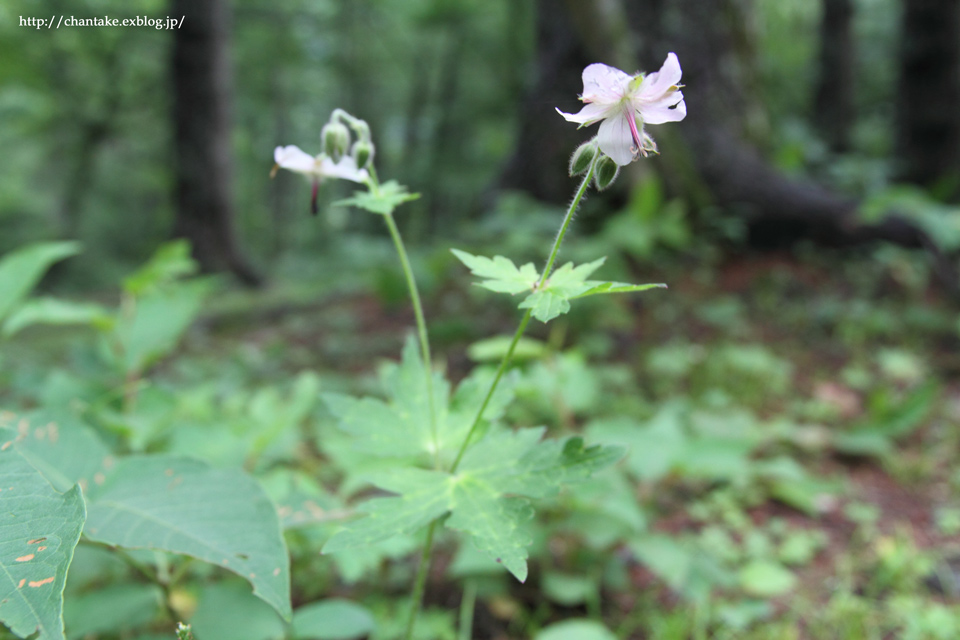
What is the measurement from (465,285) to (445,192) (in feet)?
38.3

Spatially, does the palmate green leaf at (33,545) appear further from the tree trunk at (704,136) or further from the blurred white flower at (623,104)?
the tree trunk at (704,136)

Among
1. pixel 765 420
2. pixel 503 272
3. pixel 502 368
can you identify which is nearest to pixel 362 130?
pixel 503 272

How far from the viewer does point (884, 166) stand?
15.9 ft

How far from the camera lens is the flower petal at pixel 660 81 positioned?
70 centimetres

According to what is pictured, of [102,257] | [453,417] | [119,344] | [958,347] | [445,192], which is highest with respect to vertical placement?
[453,417]

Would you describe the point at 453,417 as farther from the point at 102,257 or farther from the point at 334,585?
the point at 102,257

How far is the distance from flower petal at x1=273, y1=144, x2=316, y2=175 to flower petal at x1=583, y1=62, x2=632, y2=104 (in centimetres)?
52

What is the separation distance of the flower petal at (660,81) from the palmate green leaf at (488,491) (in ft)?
1.72

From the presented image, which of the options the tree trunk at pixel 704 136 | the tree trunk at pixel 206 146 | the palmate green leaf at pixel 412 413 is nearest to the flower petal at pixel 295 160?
the palmate green leaf at pixel 412 413

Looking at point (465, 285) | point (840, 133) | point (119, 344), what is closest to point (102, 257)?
point (465, 285)

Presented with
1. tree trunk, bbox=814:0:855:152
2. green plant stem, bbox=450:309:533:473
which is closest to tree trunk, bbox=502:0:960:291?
green plant stem, bbox=450:309:533:473

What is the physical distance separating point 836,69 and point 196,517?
10.4 meters

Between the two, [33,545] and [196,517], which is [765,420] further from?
[33,545]

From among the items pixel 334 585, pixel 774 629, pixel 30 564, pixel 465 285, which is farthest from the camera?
pixel 465 285
